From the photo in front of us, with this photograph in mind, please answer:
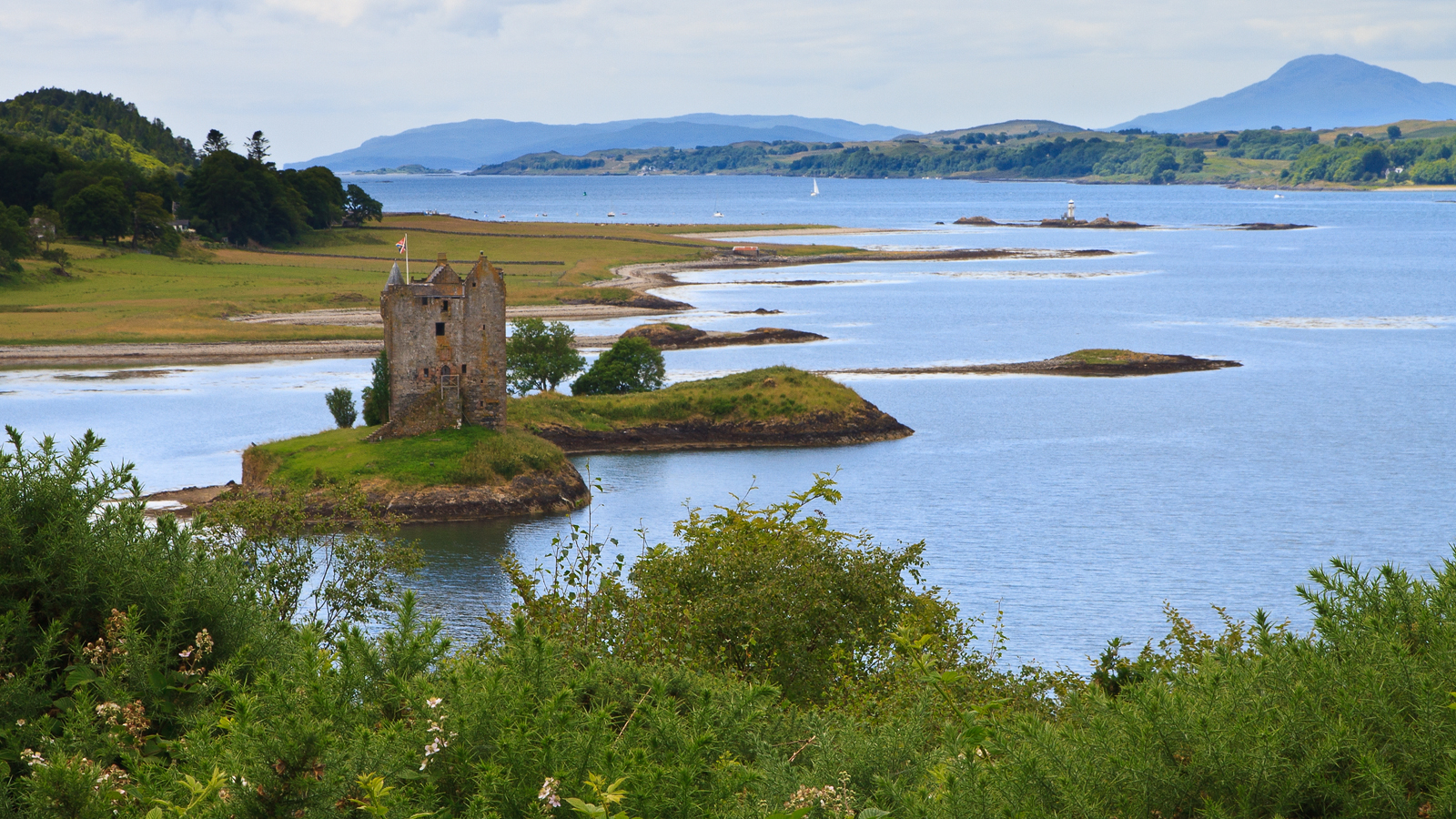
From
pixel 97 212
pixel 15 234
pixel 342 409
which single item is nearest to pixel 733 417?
pixel 342 409

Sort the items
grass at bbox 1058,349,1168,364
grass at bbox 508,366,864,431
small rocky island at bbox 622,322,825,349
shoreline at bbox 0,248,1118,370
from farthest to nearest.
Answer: small rocky island at bbox 622,322,825,349
grass at bbox 1058,349,1168,364
shoreline at bbox 0,248,1118,370
grass at bbox 508,366,864,431

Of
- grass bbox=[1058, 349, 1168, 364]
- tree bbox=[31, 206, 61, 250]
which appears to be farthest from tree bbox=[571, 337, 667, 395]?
tree bbox=[31, 206, 61, 250]

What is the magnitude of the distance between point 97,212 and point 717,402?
97.5 metres

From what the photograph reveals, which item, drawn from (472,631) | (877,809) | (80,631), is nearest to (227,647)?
(80,631)

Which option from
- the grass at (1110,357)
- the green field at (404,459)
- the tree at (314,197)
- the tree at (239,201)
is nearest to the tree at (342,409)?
the green field at (404,459)

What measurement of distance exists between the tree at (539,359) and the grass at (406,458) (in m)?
23.3

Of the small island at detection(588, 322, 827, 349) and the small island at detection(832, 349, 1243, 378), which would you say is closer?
the small island at detection(832, 349, 1243, 378)

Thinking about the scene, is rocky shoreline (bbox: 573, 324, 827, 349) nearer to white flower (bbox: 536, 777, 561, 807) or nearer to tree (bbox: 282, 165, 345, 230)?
tree (bbox: 282, 165, 345, 230)

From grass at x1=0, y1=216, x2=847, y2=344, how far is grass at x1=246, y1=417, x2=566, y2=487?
5683 centimetres

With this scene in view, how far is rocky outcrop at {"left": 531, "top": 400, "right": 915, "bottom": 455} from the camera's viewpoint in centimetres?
8406

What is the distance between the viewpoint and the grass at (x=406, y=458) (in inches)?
2393

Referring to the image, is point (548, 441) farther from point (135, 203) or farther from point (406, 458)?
point (135, 203)

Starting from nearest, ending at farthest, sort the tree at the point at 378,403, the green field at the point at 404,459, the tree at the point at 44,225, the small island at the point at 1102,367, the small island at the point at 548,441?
1. the green field at the point at 404,459
2. the small island at the point at 548,441
3. the tree at the point at 378,403
4. the small island at the point at 1102,367
5. the tree at the point at 44,225

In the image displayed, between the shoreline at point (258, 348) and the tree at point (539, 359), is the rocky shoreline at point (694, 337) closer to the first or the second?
the shoreline at point (258, 348)
